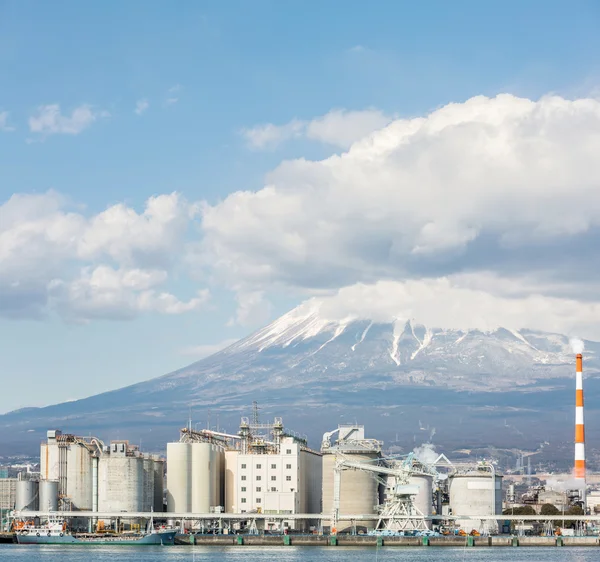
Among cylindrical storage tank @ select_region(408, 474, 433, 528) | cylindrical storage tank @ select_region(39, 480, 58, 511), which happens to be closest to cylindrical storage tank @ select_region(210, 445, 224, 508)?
cylindrical storage tank @ select_region(39, 480, 58, 511)

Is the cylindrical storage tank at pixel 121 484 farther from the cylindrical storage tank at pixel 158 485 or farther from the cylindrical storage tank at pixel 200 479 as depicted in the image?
the cylindrical storage tank at pixel 200 479

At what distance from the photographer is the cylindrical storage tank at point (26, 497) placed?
403 feet

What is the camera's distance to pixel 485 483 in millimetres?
126562

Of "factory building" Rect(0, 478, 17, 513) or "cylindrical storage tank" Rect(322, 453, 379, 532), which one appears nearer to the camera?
"cylindrical storage tank" Rect(322, 453, 379, 532)

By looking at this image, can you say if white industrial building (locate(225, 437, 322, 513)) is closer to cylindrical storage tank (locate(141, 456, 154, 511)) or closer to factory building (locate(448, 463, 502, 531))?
cylindrical storage tank (locate(141, 456, 154, 511))

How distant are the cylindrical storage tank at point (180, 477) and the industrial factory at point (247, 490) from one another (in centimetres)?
10

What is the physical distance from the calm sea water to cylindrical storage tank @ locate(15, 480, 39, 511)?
521 inches

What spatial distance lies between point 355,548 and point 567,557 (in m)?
20.2

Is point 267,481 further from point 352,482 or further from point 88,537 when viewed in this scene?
point 88,537

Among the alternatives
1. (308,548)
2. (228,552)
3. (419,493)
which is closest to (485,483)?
(419,493)

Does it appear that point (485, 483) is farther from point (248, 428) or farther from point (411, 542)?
point (248, 428)

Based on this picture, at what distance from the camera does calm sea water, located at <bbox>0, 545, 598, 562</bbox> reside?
9031 cm

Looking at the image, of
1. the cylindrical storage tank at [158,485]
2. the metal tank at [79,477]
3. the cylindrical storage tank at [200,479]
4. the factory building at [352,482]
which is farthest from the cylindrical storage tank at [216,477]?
the metal tank at [79,477]

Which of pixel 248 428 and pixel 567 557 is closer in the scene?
pixel 567 557
